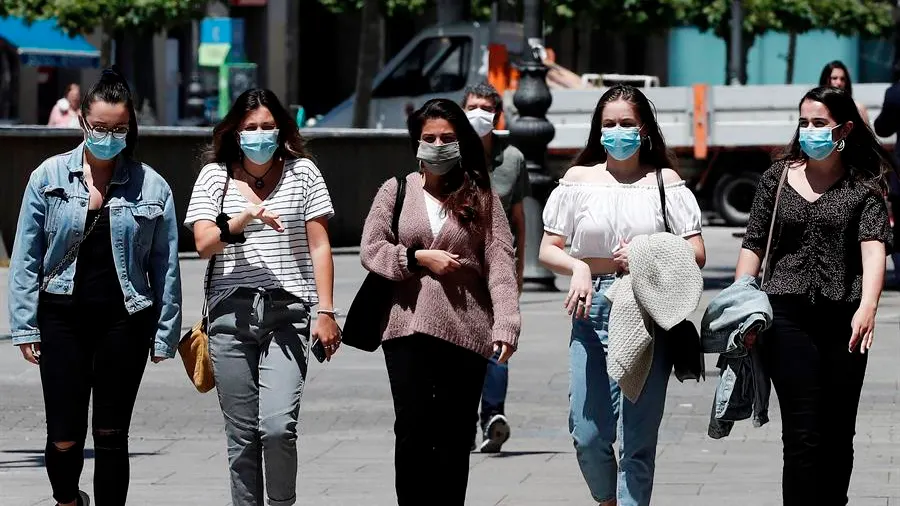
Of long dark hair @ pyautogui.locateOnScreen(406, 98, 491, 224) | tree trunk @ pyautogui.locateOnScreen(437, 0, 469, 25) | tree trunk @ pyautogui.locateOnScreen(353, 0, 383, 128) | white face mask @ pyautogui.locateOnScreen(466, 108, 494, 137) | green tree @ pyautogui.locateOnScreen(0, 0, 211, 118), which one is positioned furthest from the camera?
green tree @ pyautogui.locateOnScreen(0, 0, 211, 118)

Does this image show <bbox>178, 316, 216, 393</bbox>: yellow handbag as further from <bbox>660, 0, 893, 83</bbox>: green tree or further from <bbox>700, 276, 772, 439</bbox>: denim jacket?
<bbox>660, 0, 893, 83</bbox>: green tree

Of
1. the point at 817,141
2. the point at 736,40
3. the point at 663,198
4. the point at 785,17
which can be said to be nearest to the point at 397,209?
the point at 663,198

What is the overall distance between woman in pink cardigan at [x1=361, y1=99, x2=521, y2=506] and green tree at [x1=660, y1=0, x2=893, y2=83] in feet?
119

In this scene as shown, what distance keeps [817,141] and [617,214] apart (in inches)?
28.1

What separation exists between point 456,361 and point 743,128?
20485mm

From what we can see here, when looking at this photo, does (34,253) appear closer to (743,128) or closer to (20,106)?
(743,128)

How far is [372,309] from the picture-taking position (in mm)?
6594

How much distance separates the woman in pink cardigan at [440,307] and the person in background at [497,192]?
7.95ft

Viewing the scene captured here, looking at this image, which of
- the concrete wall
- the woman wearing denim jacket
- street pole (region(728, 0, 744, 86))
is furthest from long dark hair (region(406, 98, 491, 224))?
street pole (region(728, 0, 744, 86))

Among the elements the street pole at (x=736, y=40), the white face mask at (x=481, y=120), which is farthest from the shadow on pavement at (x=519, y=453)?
the street pole at (x=736, y=40)

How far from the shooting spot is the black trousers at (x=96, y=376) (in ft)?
21.7

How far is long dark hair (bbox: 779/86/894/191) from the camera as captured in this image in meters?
6.75

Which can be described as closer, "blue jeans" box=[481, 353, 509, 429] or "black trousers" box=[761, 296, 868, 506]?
"black trousers" box=[761, 296, 868, 506]

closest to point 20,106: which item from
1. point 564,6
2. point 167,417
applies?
point 564,6
